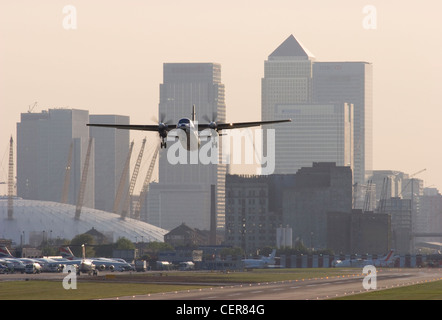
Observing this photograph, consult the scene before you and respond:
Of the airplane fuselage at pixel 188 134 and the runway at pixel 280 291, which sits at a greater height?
the airplane fuselage at pixel 188 134

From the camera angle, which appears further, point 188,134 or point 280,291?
point 280,291

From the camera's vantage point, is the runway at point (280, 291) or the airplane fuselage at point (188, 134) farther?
the runway at point (280, 291)

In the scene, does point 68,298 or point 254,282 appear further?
point 254,282

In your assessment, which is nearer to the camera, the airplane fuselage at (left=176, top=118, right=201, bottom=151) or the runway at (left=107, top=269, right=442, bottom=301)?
the airplane fuselage at (left=176, top=118, right=201, bottom=151)

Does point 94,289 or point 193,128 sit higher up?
point 193,128

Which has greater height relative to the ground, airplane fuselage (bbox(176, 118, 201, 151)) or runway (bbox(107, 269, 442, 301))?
airplane fuselage (bbox(176, 118, 201, 151))

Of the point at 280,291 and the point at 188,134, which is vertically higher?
the point at 188,134

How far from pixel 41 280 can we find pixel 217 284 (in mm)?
34869
